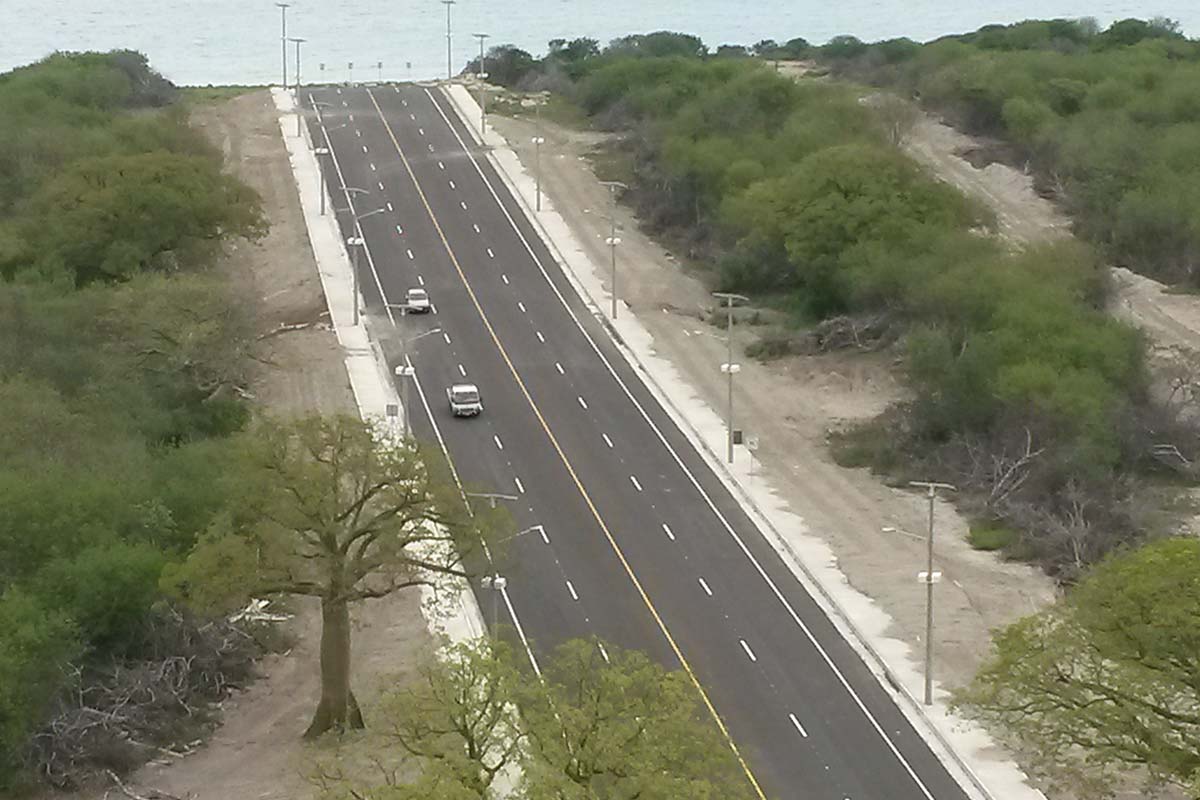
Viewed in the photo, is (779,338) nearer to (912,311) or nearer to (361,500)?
(912,311)

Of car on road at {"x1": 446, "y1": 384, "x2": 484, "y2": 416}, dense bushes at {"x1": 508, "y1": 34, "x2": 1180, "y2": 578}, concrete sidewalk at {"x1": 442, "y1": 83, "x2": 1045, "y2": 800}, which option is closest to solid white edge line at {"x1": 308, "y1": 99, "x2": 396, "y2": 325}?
concrete sidewalk at {"x1": 442, "y1": 83, "x2": 1045, "y2": 800}

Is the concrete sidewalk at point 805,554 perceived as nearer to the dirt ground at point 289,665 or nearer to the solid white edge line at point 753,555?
the solid white edge line at point 753,555

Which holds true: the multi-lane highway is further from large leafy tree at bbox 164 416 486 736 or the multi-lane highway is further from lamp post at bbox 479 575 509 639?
large leafy tree at bbox 164 416 486 736

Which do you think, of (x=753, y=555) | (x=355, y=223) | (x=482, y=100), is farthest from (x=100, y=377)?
(x=482, y=100)

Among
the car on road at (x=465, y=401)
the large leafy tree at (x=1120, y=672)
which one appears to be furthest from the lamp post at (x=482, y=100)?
the large leafy tree at (x=1120, y=672)

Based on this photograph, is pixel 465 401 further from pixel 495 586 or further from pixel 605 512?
pixel 495 586

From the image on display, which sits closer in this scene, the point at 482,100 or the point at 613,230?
the point at 613,230
